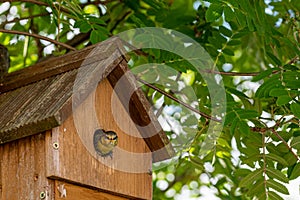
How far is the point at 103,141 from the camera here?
2.22 m

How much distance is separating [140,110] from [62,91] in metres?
0.29

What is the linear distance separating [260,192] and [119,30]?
3.44ft

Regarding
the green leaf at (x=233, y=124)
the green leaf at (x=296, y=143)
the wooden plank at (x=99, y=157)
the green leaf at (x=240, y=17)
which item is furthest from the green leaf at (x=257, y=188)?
the green leaf at (x=240, y=17)

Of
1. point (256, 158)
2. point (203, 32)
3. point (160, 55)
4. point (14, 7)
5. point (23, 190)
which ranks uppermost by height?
point (14, 7)

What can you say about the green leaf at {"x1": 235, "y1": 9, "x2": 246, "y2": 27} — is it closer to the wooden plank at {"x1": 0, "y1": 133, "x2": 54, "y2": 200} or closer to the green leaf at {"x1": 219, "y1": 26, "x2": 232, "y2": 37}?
the green leaf at {"x1": 219, "y1": 26, "x2": 232, "y2": 37}

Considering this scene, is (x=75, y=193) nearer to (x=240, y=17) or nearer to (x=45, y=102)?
(x=45, y=102)

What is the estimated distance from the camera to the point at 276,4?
3.16 metres

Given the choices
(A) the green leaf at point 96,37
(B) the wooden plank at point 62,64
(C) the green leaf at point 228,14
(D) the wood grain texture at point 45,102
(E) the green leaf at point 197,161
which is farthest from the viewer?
(E) the green leaf at point 197,161

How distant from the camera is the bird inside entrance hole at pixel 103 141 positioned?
2221 mm

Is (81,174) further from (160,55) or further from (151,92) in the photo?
(151,92)

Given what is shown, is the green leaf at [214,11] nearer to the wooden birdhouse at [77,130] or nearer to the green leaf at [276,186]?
the wooden birdhouse at [77,130]

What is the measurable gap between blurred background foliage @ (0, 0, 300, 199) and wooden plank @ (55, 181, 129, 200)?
34 centimetres

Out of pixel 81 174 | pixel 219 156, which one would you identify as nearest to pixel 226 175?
pixel 219 156

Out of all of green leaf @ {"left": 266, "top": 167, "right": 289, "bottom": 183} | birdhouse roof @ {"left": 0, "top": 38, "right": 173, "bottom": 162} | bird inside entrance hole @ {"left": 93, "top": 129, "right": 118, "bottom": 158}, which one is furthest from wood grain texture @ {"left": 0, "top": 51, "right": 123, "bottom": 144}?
green leaf @ {"left": 266, "top": 167, "right": 289, "bottom": 183}
